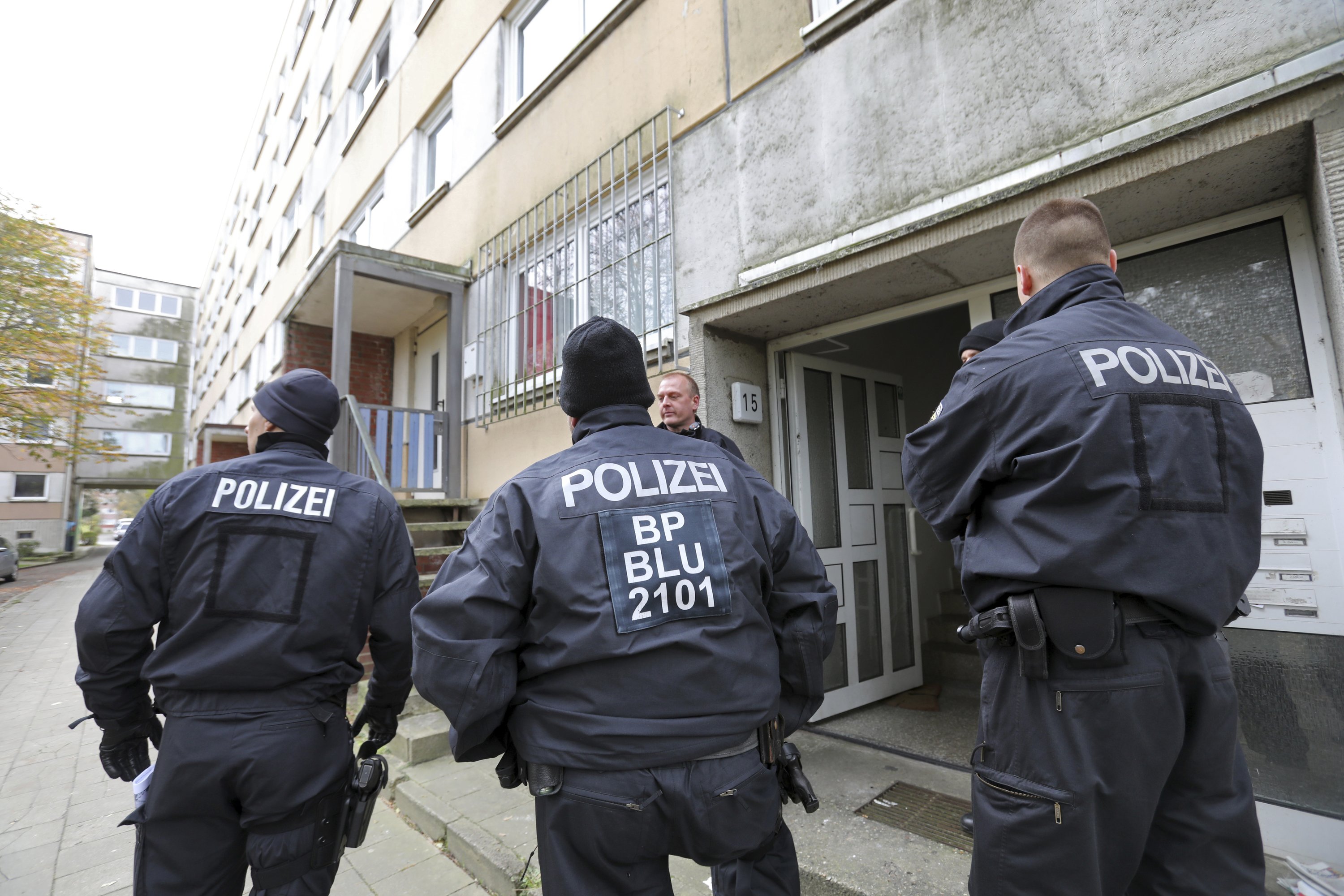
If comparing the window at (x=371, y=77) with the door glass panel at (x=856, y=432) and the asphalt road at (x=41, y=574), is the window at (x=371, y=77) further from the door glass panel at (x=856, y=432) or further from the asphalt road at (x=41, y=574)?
the asphalt road at (x=41, y=574)

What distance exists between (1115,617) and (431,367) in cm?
757

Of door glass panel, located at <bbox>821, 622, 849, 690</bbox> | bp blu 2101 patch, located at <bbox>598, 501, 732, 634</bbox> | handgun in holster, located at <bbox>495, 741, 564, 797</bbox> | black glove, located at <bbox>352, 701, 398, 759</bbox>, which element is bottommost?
door glass panel, located at <bbox>821, 622, 849, 690</bbox>

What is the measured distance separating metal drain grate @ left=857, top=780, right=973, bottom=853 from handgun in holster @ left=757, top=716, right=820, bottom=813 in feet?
4.03

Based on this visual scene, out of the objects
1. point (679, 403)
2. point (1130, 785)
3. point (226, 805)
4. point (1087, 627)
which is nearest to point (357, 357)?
point (679, 403)

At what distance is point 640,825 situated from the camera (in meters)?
1.39

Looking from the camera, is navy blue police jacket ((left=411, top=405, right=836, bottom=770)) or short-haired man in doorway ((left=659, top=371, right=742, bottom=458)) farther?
short-haired man in doorway ((left=659, top=371, right=742, bottom=458))

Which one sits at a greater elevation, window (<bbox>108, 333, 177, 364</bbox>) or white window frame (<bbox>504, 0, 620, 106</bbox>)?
window (<bbox>108, 333, 177, 364</bbox>)

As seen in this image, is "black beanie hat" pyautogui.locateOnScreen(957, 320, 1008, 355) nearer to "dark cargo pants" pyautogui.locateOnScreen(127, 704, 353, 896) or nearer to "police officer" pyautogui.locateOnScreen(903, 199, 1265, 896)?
"police officer" pyautogui.locateOnScreen(903, 199, 1265, 896)

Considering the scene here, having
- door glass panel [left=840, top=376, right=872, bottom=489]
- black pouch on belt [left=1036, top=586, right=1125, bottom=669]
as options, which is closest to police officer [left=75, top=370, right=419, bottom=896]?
black pouch on belt [left=1036, top=586, right=1125, bottom=669]

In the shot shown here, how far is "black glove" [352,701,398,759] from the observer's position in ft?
7.38

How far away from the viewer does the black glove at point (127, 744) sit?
6.66 ft

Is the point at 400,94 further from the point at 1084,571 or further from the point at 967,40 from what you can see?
the point at 1084,571

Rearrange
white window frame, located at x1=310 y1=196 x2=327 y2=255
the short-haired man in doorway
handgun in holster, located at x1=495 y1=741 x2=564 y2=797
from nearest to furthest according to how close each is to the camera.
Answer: handgun in holster, located at x1=495 y1=741 x2=564 y2=797, the short-haired man in doorway, white window frame, located at x1=310 y1=196 x2=327 y2=255

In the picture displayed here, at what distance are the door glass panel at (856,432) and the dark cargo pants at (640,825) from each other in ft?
10.3
